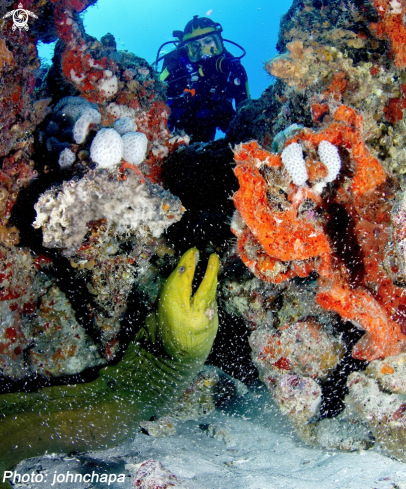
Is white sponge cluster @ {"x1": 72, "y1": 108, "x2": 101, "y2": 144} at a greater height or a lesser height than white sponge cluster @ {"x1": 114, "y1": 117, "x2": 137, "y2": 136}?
lesser

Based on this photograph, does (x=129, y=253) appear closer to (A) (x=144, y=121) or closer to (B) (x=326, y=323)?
(A) (x=144, y=121)

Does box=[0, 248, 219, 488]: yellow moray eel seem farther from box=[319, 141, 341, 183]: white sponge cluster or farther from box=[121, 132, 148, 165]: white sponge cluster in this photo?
box=[319, 141, 341, 183]: white sponge cluster

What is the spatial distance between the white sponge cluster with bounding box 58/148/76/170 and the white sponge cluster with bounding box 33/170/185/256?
37cm

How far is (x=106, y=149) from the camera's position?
9.03 feet

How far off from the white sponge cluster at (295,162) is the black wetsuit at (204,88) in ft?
20.0

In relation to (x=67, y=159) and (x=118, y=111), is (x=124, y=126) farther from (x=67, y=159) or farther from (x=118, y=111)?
(x=118, y=111)

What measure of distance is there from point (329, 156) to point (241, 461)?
10.7 ft

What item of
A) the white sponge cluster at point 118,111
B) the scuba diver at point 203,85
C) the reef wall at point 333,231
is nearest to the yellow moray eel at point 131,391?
the reef wall at point 333,231

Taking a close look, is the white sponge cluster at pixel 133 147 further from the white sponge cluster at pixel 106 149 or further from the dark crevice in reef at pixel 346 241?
the dark crevice in reef at pixel 346 241

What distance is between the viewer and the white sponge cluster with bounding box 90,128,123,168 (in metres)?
2.75

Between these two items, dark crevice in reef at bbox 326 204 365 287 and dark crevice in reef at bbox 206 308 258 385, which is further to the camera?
dark crevice in reef at bbox 206 308 258 385

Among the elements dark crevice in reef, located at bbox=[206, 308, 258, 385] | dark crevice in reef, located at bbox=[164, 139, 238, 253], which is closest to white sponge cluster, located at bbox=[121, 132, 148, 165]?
dark crevice in reef, located at bbox=[164, 139, 238, 253]

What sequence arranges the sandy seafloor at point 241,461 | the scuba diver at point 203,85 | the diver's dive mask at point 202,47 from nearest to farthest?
the sandy seafloor at point 241,461, the scuba diver at point 203,85, the diver's dive mask at point 202,47

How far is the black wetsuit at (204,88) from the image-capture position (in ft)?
25.2
